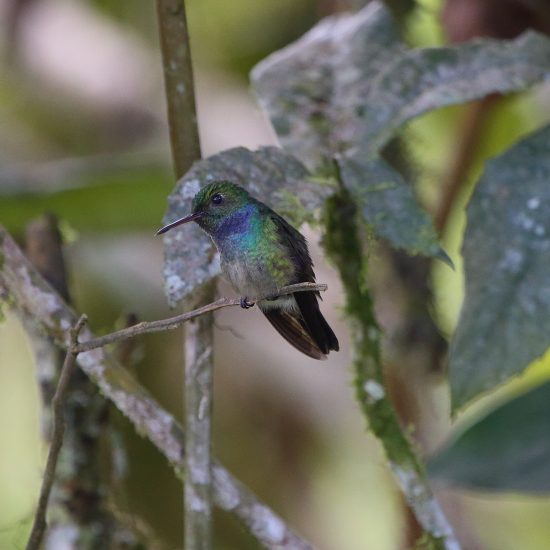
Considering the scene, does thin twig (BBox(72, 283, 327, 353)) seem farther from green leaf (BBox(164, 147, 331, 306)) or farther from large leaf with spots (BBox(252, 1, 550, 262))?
large leaf with spots (BBox(252, 1, 550, 262))

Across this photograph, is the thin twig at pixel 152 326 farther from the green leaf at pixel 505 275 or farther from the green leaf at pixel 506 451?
the green leaf at pixel 506 451

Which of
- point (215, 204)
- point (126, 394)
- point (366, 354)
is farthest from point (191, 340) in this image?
point (366, 354)

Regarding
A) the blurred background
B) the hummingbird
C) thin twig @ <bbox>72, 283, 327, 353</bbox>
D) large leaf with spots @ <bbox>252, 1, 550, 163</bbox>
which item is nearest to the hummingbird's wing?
the hummingbird

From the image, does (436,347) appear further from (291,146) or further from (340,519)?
(340,519)

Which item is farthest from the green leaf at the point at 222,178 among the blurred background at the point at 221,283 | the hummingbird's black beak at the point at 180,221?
the blurred background at the point at 221,283

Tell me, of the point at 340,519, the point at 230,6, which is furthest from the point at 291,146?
the point at 340,519

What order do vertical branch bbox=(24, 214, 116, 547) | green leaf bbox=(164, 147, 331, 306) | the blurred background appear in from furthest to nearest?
1. the blurred background
2. vertical branch bbox=(24, 214, 116, 547)
3. green leaf bbox=(164, 147, 331, 306)

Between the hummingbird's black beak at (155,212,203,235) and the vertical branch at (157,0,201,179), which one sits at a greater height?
the vertical branch at (157,0,201,179)

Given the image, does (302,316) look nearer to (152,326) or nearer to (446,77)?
(152,326)
